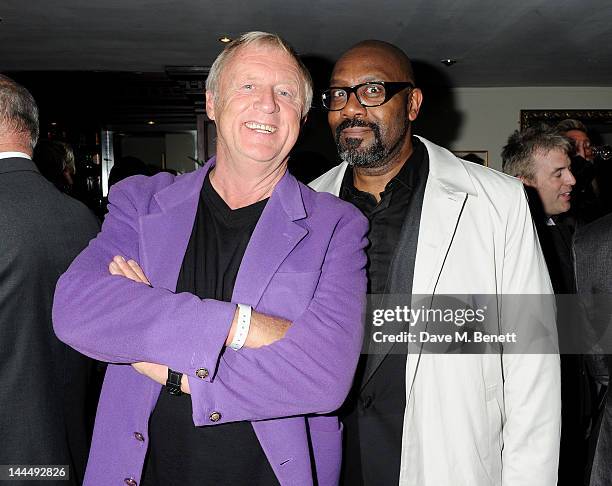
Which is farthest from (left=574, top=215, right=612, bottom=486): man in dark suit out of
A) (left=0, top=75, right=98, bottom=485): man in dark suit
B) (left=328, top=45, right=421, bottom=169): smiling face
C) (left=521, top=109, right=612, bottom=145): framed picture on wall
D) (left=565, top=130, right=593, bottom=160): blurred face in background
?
(left=521, top=109, right=612, bottom=145): framed picture on wall

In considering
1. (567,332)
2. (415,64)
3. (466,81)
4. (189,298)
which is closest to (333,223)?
(189,298)

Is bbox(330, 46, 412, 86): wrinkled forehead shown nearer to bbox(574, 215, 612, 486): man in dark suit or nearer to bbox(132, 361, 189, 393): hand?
bbox(574, 215, 612, 486): man in dark suit

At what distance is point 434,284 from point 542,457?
538 millimetres

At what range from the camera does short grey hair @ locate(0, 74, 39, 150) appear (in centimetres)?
189

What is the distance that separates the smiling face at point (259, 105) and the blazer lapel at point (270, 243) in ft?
0.35

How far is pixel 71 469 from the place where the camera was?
1.92 m

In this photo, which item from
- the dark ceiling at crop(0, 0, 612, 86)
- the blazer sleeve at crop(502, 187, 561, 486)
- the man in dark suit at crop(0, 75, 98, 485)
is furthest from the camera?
the dark ceiling at crop(0, 0, 612, 86)

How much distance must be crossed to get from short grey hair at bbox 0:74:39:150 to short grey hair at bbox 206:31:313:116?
0.77 meters

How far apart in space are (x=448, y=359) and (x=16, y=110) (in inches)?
61.0

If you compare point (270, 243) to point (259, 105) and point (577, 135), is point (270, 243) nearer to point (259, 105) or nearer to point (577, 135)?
point (259, 105)

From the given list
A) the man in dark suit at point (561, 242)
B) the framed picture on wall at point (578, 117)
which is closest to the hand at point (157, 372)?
the man in dark suit at point (561, 242)

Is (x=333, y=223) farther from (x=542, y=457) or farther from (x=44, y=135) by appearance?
(x=44, y=135)

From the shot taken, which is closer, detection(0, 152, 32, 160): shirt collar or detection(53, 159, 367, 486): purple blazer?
detection(53, 159, 367, 486): purple blazer

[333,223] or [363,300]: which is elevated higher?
[333,223]
